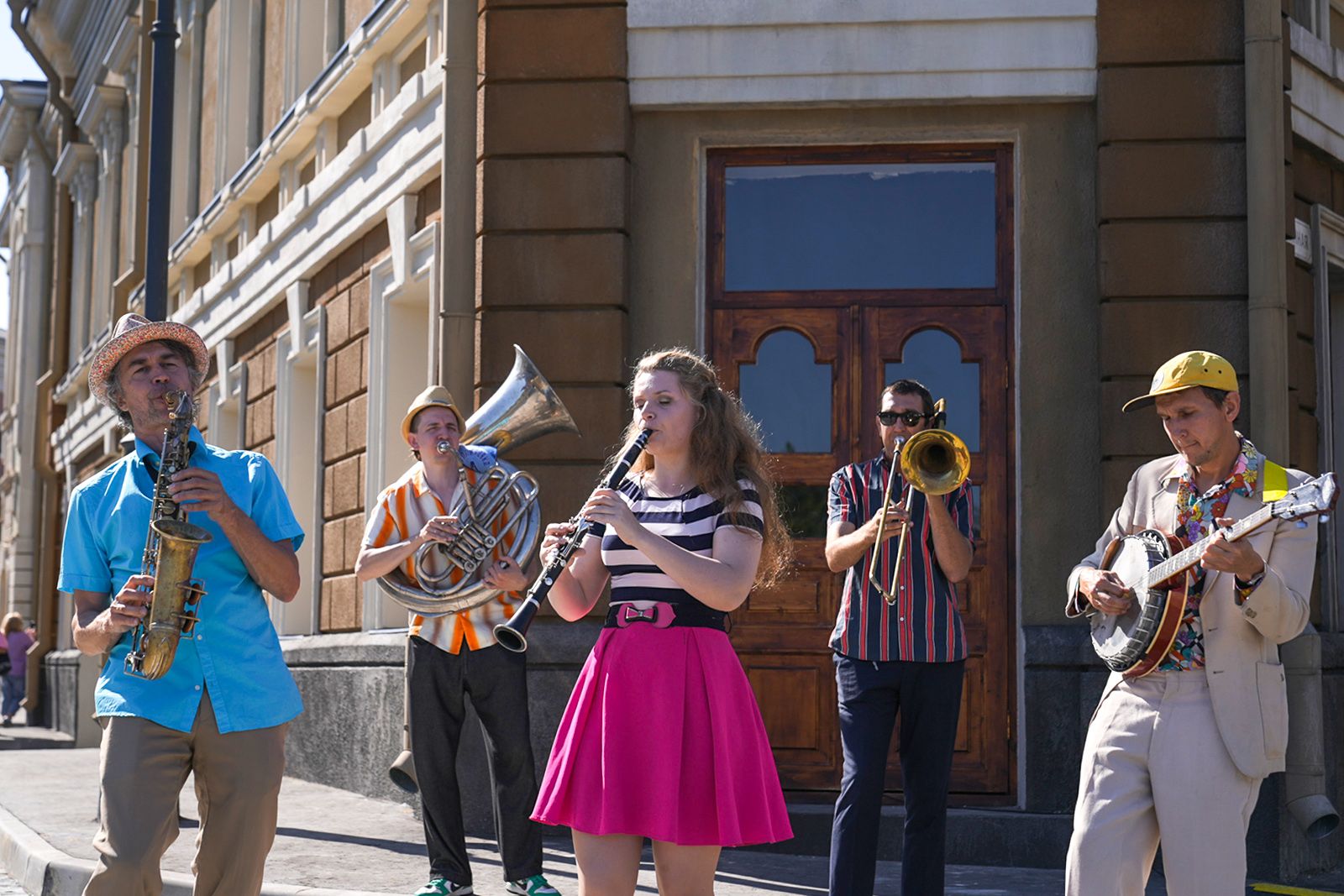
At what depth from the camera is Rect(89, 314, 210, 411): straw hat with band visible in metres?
5.18

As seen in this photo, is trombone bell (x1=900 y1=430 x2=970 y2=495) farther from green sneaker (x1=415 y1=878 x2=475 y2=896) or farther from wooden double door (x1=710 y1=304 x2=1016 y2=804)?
wooden double door (x1=710 y1=304 x2=1016 y2=804)

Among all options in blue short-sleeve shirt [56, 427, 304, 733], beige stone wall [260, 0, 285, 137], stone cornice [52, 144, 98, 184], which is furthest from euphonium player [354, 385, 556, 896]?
stone cornice [52, 144, 98, 184]

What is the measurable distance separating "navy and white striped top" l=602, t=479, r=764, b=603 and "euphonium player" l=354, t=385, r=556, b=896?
221 cm

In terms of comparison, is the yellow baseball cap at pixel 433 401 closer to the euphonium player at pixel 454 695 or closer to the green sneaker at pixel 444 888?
the euphonium player at pixel 454 695

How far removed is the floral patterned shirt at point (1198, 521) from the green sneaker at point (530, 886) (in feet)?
9.88

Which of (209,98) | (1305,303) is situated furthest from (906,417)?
(209,98)

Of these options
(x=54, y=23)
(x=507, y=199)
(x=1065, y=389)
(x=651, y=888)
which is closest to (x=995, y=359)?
(x=1065, y=389)

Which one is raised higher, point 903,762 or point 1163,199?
point 1163,199

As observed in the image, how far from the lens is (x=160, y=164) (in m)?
11.5

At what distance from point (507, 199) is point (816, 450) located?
2179mm

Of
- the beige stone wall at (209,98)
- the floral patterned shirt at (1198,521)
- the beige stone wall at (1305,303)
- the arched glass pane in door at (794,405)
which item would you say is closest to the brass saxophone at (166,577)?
the floral patterned shirt at (1198,521)

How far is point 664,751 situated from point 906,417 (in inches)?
94.5

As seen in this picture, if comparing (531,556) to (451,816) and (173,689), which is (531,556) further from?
(173,689)

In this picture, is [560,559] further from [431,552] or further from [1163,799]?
[431,552]
